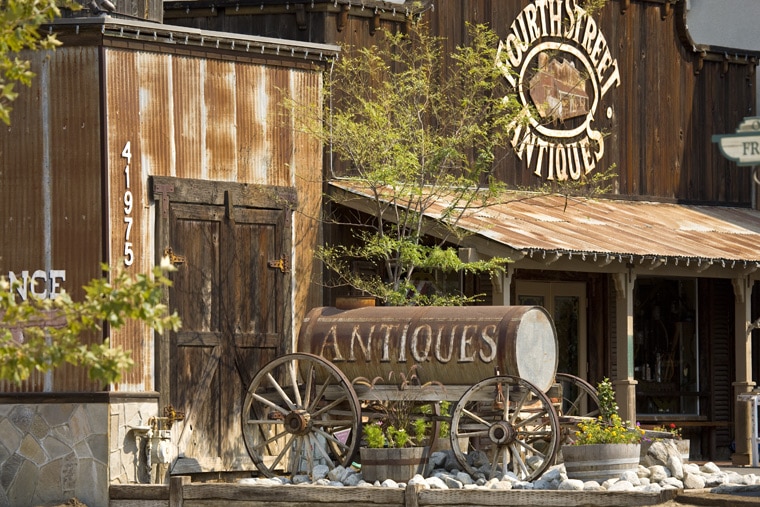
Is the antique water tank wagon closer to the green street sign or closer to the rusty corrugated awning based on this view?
the rusty corrugated awning

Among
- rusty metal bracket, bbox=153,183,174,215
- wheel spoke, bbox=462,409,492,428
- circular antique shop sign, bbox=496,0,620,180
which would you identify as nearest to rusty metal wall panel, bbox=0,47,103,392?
rusty metal bracket, bbox=153,183,174,215

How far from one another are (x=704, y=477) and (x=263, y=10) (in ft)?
25.3

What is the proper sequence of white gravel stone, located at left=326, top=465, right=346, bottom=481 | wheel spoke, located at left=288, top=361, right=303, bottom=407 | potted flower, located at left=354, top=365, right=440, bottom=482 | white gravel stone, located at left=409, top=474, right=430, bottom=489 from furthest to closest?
wheel spoke, located at left=288, top=361, right=303, bottom=407, white gravel stone, located at left=326, top=465, right=346, bottom=481, potted flower, located at left=354, top=365, right=440, bottom=482, white gravel stone, located at left=409, top=474, right=430, bottom=489

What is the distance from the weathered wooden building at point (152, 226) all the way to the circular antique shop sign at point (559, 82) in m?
4.21

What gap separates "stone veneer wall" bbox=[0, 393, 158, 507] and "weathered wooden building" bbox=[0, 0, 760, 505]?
0.06ft

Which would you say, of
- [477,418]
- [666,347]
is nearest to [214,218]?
[477,418]

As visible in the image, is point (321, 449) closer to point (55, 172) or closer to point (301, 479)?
point (301, 479)

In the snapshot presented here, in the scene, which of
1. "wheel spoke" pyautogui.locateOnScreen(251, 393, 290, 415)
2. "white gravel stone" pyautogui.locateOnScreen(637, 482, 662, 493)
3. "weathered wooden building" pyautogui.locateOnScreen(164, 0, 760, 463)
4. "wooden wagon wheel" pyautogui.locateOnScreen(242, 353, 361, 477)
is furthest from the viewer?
"weathered wooden building" pyautogui.locateOnScreen(164, 0, 760, 463)

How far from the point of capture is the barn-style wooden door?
15.3 metres

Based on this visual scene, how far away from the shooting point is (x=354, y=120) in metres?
17.7

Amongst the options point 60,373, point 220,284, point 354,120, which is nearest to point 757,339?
point 354,120

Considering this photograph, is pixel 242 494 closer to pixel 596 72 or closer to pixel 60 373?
pixel 60 373

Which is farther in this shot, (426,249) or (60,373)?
(426,249)

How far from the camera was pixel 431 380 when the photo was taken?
569 inches
